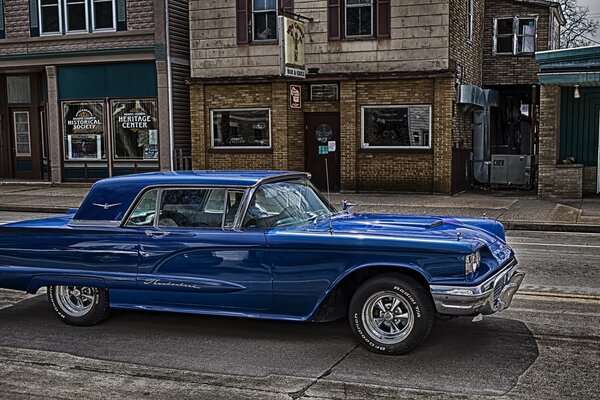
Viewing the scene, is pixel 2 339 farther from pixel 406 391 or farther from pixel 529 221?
pixel 529 221

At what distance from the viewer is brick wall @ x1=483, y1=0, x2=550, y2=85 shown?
84.7ft

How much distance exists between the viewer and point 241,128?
2222 cm

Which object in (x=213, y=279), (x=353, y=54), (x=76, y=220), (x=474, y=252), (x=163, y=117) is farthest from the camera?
(x=163, y=117)

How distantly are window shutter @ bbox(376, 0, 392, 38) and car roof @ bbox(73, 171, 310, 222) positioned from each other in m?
14.3

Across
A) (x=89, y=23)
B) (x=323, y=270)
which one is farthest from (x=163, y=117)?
(x=323, y=270)

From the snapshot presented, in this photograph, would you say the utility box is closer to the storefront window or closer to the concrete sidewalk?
the concrete sidewalk

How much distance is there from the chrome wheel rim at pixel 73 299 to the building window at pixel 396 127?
576 inches

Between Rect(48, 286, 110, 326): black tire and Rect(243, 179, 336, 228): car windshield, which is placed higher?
Rect(243, 179, 336, 228): car windshield

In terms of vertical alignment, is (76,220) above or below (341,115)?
below

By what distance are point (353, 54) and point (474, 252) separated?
1571 cm

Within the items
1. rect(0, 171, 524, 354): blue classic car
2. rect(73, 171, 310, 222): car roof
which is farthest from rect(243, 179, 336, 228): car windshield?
rect(73, 171, 310, 222): car roof

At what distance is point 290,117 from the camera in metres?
21.6

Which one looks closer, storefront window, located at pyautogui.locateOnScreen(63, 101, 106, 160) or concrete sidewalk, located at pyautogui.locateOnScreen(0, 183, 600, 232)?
concrete sidewalk, located at pyautogui.locateOnScreen(0, 183, 600, 232)

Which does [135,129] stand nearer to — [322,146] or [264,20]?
[264,20]
